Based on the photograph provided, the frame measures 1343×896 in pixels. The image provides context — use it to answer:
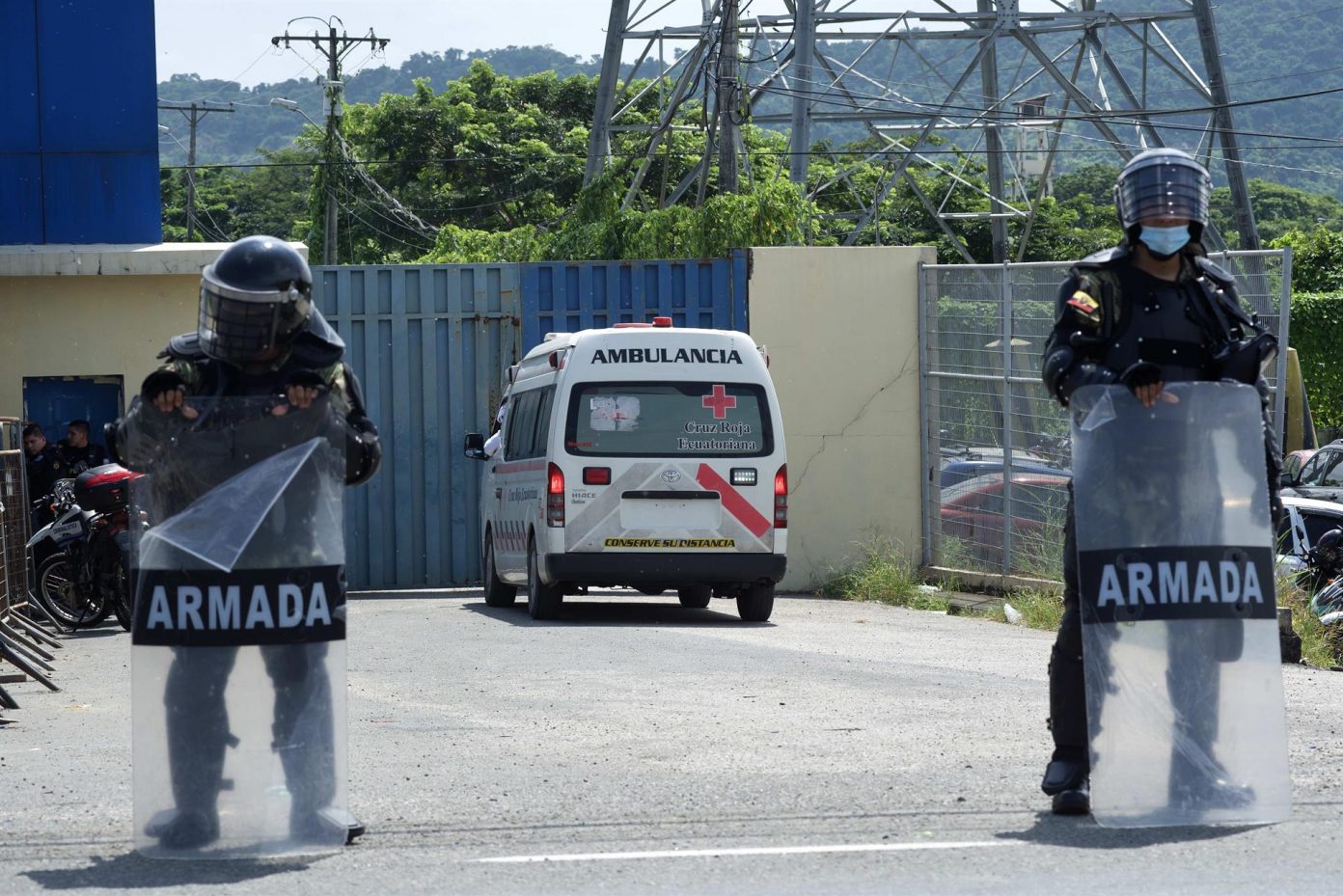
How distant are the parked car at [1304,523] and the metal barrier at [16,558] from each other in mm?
8701

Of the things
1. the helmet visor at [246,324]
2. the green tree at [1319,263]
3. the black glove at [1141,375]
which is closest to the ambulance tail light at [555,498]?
the helmet visor at [246,324]

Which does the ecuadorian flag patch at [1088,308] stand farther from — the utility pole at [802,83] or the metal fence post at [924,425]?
the utility pole at [802,83]

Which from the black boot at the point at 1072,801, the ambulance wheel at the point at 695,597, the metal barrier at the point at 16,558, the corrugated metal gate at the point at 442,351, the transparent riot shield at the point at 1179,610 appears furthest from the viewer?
the corrugated metal gate at the point at 442,351

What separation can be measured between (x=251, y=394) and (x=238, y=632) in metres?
0.72

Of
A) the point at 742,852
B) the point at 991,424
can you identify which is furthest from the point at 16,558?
the point at 742,852

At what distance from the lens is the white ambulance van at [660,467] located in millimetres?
13273

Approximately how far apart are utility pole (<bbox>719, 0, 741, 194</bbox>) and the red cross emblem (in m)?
→ 12.1

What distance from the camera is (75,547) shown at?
14.0 m

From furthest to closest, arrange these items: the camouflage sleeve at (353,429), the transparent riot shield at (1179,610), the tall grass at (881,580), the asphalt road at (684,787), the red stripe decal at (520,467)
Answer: the tall grass at (881,580) < the red stripe decal at (520,467) < the camouflage sleeve at (353,429) < the transparent riot shield at (1179,610) < the asphalt road at (684,787)

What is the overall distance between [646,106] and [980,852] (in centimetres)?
6015

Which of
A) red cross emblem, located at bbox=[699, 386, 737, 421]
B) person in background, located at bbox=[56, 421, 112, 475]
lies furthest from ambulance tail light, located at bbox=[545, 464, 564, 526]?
person in background, located at bbox=[56, 421, 112, 475]

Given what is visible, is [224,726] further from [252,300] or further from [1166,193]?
[1166,193]

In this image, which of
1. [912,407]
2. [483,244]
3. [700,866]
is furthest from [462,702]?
[483,244]

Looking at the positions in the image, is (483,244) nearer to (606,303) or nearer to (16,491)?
(606,303)
